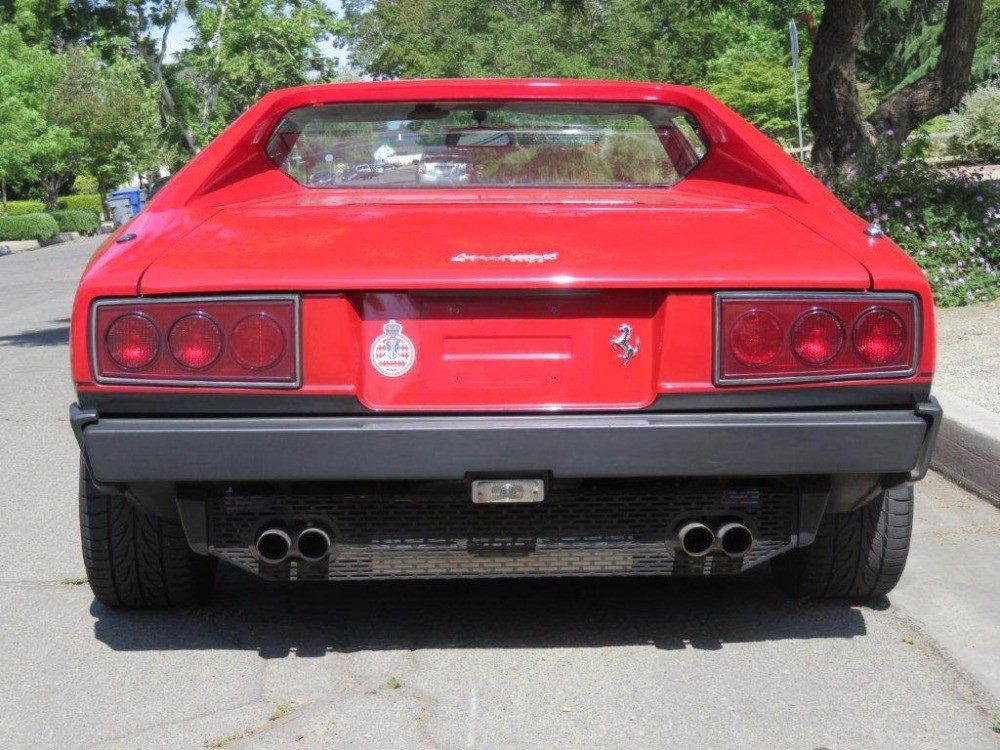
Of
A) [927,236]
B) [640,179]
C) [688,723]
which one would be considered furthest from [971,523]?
[927,236]

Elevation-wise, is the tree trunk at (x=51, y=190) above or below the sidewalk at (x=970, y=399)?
below

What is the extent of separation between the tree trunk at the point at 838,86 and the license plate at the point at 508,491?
381 inches

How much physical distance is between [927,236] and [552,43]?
96.6ft

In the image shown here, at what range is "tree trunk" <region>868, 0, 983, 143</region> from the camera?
1214 centimetres

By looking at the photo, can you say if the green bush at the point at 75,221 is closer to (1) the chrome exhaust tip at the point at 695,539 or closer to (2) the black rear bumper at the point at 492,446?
(2) the black rear bumper at the point at 492,446

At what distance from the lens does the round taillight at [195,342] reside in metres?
3.21

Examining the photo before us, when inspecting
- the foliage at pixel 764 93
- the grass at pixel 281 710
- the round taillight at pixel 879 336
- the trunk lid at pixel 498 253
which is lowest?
the foliage at pixel 764 93

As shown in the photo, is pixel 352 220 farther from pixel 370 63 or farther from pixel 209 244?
pixel 370 63

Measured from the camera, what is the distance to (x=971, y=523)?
5074 mm

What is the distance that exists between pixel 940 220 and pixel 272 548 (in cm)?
779

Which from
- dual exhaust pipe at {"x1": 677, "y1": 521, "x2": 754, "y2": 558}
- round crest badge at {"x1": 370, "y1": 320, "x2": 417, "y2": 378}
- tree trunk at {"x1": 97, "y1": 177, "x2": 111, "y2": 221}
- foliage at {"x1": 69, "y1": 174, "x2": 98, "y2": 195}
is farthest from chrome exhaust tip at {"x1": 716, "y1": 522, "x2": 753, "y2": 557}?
foliage at {"x1": 69, "y1": 174, "x2": 98, "y2": 195}

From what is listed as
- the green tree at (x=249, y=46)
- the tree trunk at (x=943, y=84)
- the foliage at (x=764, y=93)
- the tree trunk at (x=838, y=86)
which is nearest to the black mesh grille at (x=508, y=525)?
the tree trunk at (x=838, y=86)

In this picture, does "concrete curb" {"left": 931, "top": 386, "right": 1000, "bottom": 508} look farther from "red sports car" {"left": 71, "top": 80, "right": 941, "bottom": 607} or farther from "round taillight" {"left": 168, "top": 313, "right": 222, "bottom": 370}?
"round taillight" {"left": 168, "top": 313, "right": 222, "bottom": 370}

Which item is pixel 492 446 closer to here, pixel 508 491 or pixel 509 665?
pixel 508 491
